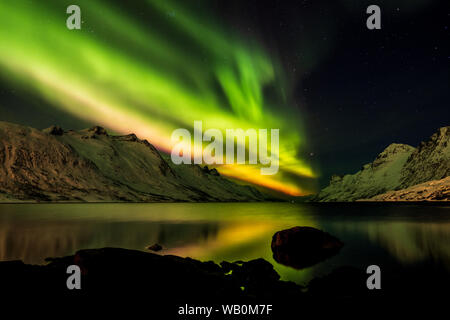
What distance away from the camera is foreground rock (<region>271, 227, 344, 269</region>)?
79.0ft

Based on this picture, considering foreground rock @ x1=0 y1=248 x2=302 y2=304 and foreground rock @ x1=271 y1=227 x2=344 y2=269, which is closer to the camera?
foreground rock @ x1=0 y1=248 x2=302 y2=304

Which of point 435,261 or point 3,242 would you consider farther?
point 3,242

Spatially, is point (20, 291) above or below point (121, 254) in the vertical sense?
below

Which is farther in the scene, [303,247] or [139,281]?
[303,247]

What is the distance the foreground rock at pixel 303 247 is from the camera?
24087 millimetres

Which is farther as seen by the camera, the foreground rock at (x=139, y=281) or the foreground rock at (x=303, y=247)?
the foreground rock at (x=303, y=247)

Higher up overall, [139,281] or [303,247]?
[139,281]

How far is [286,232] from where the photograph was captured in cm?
2738

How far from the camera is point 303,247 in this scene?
26000mm
